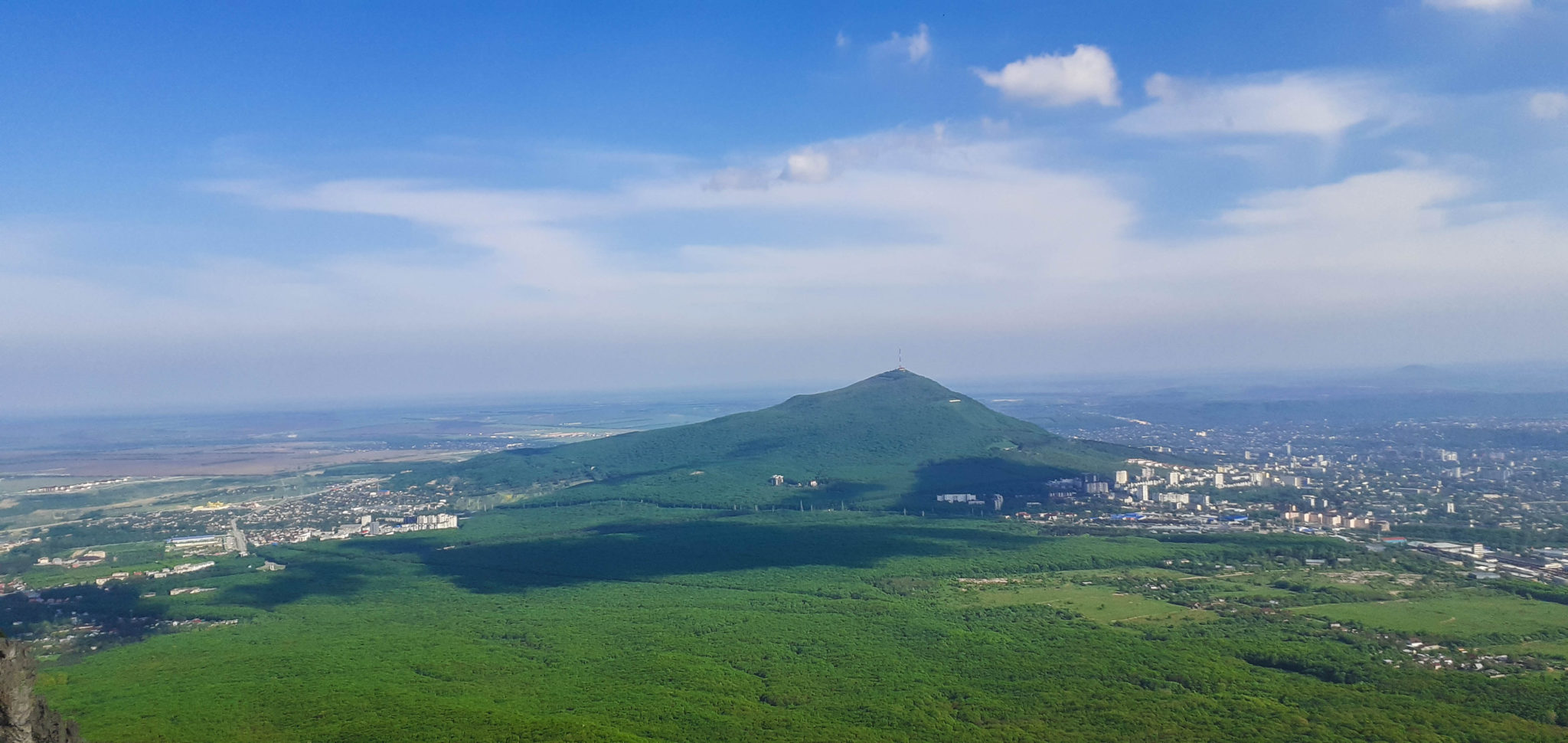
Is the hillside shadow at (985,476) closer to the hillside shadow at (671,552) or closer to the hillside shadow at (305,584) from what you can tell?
the hillside shadow at (671,552)

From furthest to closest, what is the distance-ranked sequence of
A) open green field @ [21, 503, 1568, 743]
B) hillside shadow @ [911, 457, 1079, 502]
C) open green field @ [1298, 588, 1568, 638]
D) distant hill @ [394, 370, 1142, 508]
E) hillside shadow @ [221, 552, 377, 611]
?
distant hill @ [394, 370, 1142, 508], hillside shadow @ [911, 457, 1079, 502], hillside shadow @ [221, 552, 377, 611], open green field @ [1298, 588, 1568, 638], open green field @ [21, 503, 1568, 743]

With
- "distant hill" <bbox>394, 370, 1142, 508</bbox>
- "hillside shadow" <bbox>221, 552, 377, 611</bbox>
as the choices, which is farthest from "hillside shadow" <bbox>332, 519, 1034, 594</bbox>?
"distant hill" <bbox>394, 370, 1142, 508</bbox>

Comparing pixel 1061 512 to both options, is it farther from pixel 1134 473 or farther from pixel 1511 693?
pixel 1511 693

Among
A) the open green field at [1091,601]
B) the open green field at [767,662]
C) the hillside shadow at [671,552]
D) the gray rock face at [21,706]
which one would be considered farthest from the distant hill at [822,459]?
the gray rock face at [21,706]

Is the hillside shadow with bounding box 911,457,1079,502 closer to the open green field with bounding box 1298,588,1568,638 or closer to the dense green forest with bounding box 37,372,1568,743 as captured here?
the dense green forest with bounding box 37,372,1568,743

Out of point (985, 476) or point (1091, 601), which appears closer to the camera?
point (1091, 601)

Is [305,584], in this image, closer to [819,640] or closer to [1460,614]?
[819,640]

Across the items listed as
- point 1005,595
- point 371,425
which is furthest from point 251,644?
point 371,425

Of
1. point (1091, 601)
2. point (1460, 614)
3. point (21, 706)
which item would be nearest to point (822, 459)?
point (1091, 601)

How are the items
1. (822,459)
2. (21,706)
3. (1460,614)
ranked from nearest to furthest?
(21,706) < (1460,614) < (822,459)
